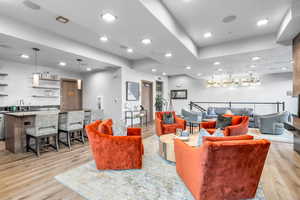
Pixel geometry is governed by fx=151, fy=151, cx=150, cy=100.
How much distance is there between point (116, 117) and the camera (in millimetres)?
6324

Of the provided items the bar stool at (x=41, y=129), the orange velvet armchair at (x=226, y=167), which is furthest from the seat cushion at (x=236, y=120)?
the bar stool at (x=41, y=129)

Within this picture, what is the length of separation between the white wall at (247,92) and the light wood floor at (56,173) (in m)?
5.31

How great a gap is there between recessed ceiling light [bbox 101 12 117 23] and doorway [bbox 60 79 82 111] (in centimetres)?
520

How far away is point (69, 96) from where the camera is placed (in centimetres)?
708

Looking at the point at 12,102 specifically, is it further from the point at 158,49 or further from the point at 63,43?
the point at 158,49

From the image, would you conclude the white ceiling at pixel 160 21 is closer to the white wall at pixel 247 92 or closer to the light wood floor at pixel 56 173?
the light wood floor at pixel 56 173

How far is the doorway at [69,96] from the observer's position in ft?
22.2

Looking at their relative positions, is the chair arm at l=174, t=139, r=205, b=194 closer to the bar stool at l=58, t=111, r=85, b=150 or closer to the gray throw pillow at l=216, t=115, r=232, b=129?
the gray throw pillow at l=216, t=115, r=232, b=129

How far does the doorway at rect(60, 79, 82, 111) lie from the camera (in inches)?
267

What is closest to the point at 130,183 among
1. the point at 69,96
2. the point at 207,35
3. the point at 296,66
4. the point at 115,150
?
the point at 115,150

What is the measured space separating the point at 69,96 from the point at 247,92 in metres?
9.40

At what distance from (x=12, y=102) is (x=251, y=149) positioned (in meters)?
7.03

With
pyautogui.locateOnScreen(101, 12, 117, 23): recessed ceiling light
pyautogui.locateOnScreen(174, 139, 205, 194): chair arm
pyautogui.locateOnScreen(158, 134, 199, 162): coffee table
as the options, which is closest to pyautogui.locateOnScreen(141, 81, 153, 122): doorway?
pyautogui.locateOnScreen(158, 134, 199, 162): coffee table

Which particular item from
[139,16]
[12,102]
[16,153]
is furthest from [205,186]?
[12,102]
